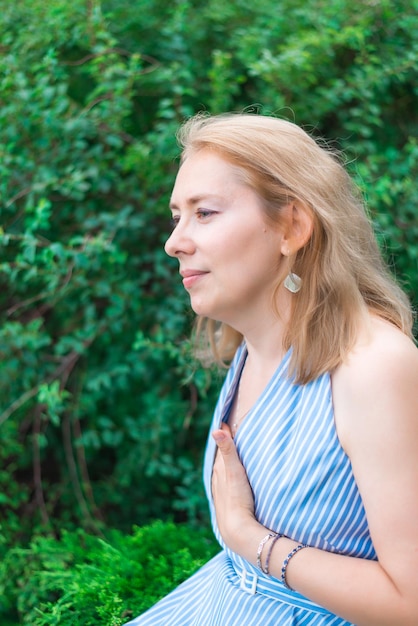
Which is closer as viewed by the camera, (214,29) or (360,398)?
(360,398)

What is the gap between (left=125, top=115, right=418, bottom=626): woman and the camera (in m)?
1.45

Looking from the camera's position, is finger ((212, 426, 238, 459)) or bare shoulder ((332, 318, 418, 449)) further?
finger ((212, 426, 238, 459))

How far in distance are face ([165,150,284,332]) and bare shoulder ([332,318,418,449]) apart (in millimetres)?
324

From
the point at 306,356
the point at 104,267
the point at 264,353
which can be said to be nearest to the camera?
the point at 306,356

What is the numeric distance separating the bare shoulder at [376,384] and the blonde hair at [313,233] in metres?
0.09

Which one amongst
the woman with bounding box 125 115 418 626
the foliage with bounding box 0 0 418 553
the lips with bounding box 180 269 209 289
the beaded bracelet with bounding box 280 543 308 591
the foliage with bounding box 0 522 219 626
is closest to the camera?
the woman with bounding box 125 115 418 626

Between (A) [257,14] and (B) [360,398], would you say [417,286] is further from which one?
(B) [360,398]

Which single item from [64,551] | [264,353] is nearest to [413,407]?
[264,353]

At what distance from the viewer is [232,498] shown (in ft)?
5.71

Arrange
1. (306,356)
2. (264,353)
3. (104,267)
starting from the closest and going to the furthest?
(306,356) < (264,353) < (104,267)

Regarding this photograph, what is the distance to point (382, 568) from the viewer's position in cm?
145

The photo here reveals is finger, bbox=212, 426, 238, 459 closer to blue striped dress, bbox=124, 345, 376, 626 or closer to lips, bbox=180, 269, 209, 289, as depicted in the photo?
blue striped dress, bbox=124, 345, 376, 626

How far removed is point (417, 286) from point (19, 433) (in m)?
1.83

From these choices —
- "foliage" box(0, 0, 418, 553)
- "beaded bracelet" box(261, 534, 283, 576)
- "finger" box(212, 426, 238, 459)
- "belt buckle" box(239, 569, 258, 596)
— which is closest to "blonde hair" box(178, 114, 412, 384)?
"finger" box(212, 426, 238, 459)
